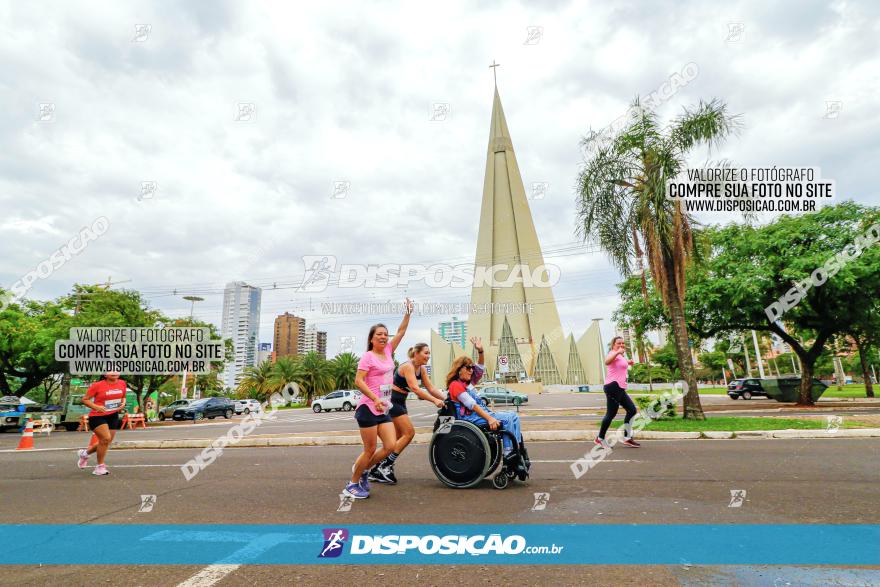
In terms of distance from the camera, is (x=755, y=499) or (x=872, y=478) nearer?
(x=755, y=499)

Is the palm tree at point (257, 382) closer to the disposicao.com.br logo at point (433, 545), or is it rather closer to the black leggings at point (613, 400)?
the black leggings at point (613, 400)

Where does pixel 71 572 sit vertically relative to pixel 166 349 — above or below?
below

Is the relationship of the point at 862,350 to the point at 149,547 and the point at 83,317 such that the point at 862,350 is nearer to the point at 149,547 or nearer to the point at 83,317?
the point at 149,547

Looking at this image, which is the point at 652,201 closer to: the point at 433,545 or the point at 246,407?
the point at 433,545

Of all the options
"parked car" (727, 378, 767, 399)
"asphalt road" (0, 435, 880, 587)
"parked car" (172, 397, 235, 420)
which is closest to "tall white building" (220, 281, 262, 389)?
"parked car" (172, 397, 235, 420)

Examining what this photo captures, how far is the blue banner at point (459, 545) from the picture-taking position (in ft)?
10.5

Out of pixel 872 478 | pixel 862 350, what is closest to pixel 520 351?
pixel 862 350

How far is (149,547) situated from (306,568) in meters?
1.46

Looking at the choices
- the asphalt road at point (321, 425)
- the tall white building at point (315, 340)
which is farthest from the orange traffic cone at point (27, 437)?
the tall white building at point (315, 340)

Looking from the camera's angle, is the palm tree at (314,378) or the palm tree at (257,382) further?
the palm tree at (314,378)

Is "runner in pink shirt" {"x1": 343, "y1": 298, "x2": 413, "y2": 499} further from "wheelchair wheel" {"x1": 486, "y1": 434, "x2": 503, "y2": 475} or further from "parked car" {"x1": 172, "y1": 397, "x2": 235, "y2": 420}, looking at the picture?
"parked car" {"x1": 172, "y1": 397, "x2": 235, "y2": 420}

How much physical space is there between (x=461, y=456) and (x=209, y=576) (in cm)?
286

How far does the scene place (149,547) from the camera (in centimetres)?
366

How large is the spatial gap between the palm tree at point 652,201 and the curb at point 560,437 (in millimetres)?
2847
